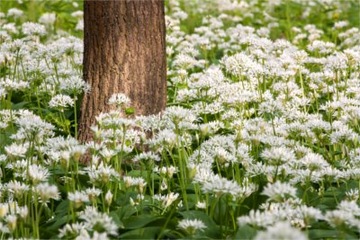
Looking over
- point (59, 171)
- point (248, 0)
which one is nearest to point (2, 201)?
point (59, 171)

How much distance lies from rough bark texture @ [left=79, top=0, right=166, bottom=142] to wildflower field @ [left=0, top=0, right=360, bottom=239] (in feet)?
A: 0.52

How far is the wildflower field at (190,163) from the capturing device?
2.61 meters

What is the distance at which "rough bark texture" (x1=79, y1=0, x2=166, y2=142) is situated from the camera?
4.39 metres

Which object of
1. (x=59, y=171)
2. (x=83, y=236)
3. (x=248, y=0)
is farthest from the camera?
(x=248, y=0)

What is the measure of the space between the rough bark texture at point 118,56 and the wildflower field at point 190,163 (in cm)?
16

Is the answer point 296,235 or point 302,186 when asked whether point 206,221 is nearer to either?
point 302,186

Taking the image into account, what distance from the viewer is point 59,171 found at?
11.5 ft

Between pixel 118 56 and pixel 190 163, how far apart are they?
1.19 meters

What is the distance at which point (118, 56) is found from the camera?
14.5ft

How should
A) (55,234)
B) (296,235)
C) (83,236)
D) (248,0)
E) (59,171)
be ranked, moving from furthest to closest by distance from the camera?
(248,0) → (59,171) → (55,234) → (83,236) → (296,235)

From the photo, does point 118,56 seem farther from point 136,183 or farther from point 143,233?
point 143,233

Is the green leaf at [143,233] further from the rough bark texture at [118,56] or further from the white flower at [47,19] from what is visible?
the white flower at [47,19]

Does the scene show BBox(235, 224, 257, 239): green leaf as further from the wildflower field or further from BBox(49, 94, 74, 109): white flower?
BBox(49, 94, 74, 109): white flower

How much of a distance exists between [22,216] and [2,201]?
828 millimetres
